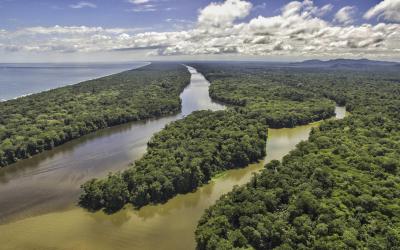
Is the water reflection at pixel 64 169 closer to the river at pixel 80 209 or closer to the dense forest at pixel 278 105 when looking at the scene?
the river at pixel 80 209

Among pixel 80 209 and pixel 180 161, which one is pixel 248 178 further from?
pixel 80 209

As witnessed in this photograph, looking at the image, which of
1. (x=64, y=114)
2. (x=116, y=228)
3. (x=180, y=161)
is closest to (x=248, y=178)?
(x=180, y=161)

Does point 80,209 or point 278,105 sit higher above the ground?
point 278,105

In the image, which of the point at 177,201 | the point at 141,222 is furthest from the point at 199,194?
the point at 141,222

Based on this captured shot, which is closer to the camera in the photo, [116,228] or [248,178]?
[116,228]

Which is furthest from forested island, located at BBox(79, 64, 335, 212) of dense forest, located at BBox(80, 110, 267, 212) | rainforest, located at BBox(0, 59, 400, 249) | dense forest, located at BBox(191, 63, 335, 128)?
dense forest, located at BBox(191, 63, 335, 128)

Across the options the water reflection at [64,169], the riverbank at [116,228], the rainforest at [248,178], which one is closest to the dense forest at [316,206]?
the rainforest at [248,178]
